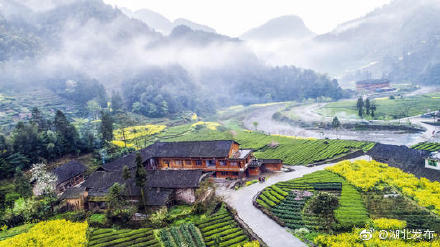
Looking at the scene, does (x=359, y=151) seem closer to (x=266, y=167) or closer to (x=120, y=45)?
(x=266, y=167)

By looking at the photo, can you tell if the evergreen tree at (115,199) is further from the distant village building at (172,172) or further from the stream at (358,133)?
the stream at (358,133)

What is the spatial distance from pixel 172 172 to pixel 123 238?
12.4 m

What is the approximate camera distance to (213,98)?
193m

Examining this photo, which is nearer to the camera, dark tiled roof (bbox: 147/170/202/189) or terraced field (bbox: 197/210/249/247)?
terraced field (bbox: 197/210/249/247)

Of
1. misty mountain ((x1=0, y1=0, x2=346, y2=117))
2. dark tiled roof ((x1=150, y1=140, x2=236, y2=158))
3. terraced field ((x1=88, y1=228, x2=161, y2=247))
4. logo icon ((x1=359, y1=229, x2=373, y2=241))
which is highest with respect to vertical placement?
misty mountain ((x1=0, y1=0, x2=346, y2=117))

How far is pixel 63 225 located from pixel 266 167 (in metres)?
31.2

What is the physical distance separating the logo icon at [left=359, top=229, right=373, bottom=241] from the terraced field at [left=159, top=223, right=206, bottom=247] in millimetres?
14875

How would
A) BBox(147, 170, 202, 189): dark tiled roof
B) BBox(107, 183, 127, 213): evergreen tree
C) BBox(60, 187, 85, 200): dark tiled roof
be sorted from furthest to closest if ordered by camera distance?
1. BBox(60, 187, 85, 200): dark tiled roof
2. BBox(147, 170, 202, 189): dark tiled roof
3. BBox(107, 183, 127, 213): evergreen tree

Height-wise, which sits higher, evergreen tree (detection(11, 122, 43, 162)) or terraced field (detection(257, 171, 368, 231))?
evergreen tree (detection(11, 122, 43, 162))

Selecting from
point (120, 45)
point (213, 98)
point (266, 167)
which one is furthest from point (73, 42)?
point (266, 167)

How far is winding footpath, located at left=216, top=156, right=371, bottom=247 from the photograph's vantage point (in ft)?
86.2

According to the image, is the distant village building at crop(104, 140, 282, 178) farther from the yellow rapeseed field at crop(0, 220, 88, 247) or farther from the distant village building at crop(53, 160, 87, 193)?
the yellow rapeseed field at crop(0, 220, 88, 247)

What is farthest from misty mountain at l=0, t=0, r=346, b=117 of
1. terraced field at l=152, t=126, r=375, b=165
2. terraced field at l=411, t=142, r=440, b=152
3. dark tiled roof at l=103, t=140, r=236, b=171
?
terraced field at l=411, t=142, r=440, b=152

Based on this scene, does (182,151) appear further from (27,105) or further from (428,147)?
(27,105)
